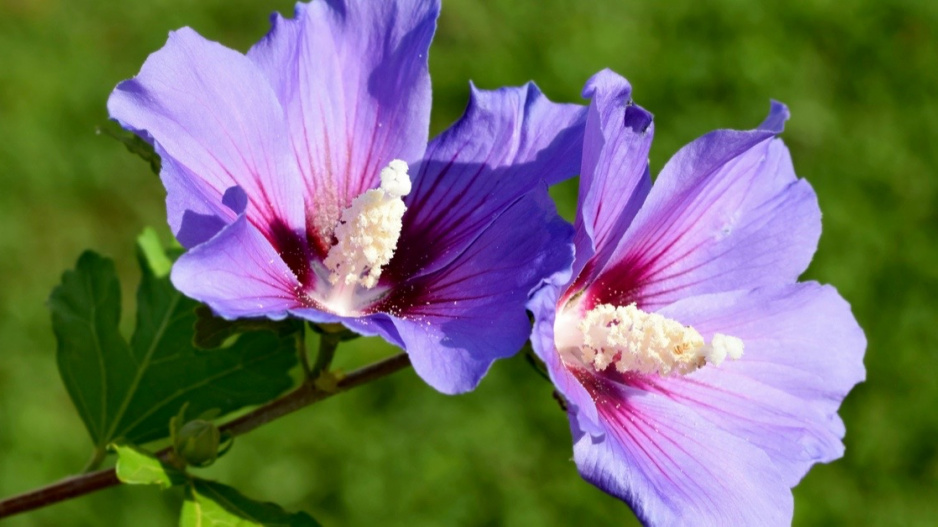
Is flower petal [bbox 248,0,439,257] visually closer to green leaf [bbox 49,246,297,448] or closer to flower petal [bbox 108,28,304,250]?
flower petal [bbox 108,28,304,250]

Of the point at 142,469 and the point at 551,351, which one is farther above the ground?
the point at 551,351

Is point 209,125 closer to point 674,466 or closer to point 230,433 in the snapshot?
point 230,433

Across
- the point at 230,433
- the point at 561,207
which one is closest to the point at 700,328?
the point at 230,433

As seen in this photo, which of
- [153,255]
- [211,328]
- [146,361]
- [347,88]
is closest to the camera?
[211,328]

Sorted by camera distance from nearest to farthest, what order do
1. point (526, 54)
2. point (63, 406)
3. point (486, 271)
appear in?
point (486, 271) → point (63, 406) → point (526, 54)

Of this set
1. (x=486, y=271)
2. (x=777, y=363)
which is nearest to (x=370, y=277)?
(x=486, y=271)

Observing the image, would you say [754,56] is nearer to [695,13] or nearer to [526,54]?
[695,13]
